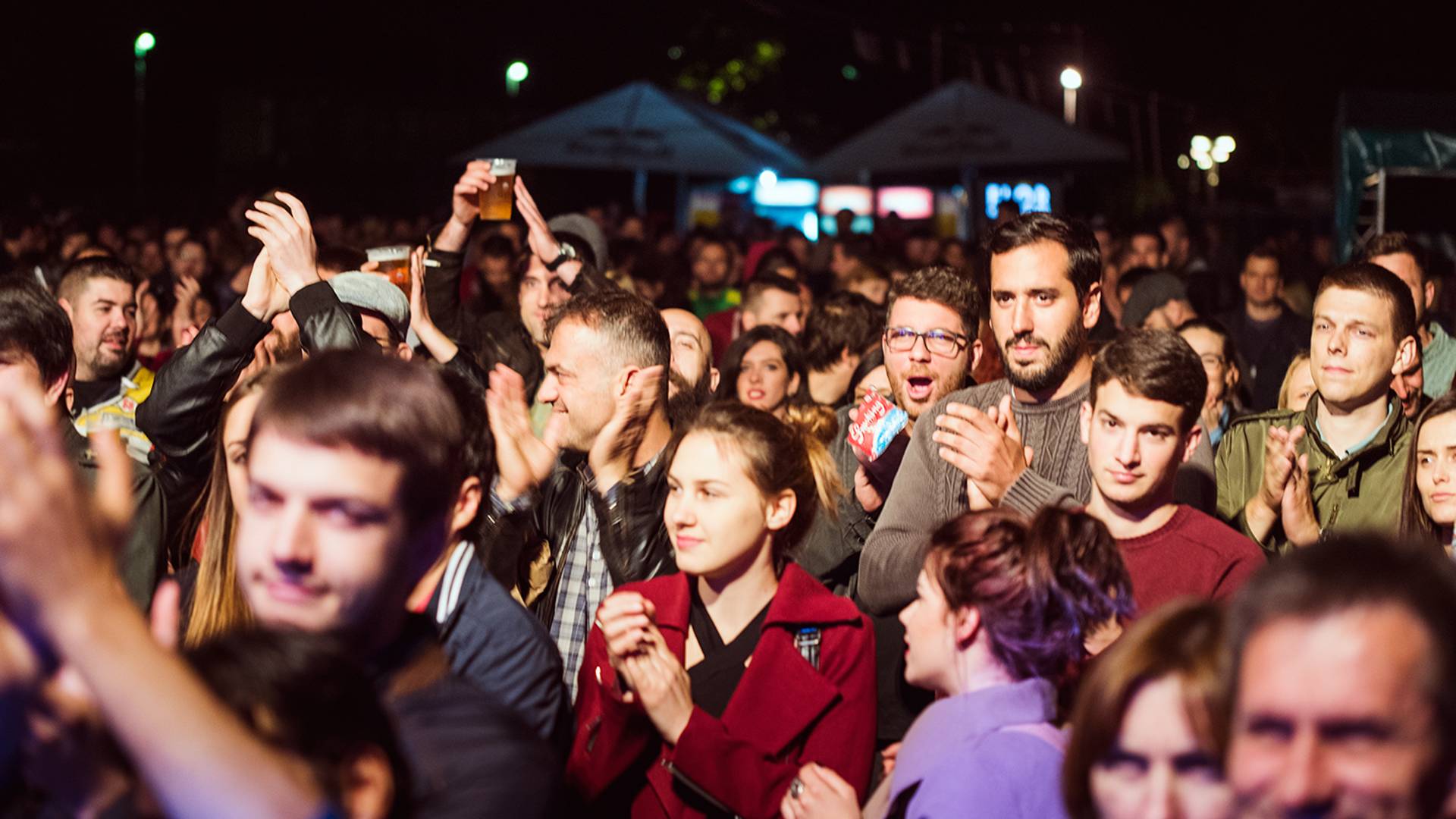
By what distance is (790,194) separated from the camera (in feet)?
127

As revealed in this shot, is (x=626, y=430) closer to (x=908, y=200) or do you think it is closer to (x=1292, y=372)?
(x=1292, y=372)

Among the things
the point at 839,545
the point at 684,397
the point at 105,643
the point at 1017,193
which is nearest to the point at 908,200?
the point at 1017,193

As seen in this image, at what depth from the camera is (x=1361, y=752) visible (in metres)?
1.74

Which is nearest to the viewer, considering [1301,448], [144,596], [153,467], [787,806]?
[787,806]

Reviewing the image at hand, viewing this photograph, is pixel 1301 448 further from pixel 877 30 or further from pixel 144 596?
pixel 877 30

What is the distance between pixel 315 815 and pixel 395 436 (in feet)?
2.16

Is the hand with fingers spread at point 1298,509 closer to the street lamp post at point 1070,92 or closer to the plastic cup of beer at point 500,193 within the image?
the plastic cup of beer at point 500,193

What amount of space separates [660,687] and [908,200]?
35446mm

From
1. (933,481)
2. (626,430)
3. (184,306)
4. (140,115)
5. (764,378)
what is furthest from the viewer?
(140,115)

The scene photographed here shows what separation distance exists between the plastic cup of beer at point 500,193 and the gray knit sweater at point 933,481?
8.68 ft

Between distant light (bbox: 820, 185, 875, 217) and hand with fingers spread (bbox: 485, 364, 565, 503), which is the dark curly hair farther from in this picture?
distant light (bbox: 820, 185, 875, 217)

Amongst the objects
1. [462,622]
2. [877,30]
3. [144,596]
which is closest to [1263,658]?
[462,622]

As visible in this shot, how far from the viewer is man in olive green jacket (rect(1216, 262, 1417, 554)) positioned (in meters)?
5.00

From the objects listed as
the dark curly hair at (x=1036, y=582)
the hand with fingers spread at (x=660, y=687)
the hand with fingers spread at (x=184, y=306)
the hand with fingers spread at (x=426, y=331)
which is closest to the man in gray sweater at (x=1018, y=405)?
the hand with fingers spread at (x=660, y=687)
